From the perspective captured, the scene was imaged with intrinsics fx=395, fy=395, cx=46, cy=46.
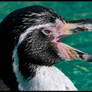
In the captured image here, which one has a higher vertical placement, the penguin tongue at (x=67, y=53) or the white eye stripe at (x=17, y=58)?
the white eye stripe at (x=17, y=58)

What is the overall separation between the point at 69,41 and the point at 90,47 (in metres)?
0.39

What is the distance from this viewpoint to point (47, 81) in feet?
13.9

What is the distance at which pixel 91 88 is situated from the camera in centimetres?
554

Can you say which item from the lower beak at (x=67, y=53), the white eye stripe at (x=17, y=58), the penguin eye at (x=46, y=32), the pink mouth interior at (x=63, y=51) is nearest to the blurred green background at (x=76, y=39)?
the lower beak at (x=67, y=53)

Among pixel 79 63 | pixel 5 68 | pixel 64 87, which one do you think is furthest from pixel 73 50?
pixel 79 63

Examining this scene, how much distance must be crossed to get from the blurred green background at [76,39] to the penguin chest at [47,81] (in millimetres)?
1145

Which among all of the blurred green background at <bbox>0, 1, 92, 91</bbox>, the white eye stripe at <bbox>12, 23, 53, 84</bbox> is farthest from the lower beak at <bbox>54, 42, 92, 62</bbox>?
the blurred green background at <bbox>0, 1, 92, 91</bbox>

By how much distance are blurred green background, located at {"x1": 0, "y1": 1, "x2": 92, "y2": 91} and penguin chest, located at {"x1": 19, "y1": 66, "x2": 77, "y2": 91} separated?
1.14m

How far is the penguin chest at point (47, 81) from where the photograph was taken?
13.7 feet

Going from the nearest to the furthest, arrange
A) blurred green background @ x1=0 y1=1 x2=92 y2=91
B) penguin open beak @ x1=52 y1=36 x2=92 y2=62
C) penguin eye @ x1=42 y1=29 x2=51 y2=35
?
penguin eye @ x1=42 y1=29 x2=51 y2=35
penguin open beak @ x1=52 y1=36 x2=92 y2=62
blurred green background @ x1=0 y1=1 x2=92 y2=91

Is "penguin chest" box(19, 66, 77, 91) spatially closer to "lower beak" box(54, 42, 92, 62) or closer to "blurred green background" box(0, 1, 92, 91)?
"lower beak" box(54, 42, 92, 62)

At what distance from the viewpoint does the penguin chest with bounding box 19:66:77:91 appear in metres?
4.18

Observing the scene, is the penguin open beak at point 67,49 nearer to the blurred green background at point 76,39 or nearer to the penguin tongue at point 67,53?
the penguin tongue at point 67,53

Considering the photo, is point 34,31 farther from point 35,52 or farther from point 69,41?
point 69,41
